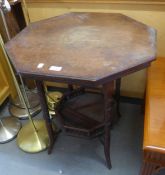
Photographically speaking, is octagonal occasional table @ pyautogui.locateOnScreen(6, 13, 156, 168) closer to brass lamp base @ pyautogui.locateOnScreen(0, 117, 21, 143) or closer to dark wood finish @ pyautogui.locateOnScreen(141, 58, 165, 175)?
dark wood finish @ pyautogui.locateOnScreen(141, 58, 165, 175)

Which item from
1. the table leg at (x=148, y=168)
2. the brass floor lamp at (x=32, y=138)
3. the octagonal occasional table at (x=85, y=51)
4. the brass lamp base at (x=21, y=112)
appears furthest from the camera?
the brass lamp base at (x=21, y=112)

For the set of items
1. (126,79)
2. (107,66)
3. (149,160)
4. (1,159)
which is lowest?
(1,159)

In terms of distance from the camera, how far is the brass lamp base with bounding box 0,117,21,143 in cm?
153

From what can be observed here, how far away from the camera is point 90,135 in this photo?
119 cm

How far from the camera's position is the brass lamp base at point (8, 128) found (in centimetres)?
→ 153

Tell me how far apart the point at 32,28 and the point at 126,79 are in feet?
2.71

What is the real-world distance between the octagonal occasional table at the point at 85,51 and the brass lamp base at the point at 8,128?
0.43 metres

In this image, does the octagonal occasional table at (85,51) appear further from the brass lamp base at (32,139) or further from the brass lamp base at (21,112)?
the brass lamp base at (21,112)

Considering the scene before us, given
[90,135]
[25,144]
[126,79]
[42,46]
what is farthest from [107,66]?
[25,144]

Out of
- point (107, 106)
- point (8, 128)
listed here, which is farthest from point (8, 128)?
point (107, 106)

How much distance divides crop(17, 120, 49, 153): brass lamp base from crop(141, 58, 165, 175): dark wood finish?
736mm

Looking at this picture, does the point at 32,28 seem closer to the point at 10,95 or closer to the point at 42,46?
the point at 42,46

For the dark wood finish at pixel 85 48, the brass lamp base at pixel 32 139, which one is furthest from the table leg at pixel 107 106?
the brass lamp base at pixel 32 139

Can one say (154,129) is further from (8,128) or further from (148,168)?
(8,128)
